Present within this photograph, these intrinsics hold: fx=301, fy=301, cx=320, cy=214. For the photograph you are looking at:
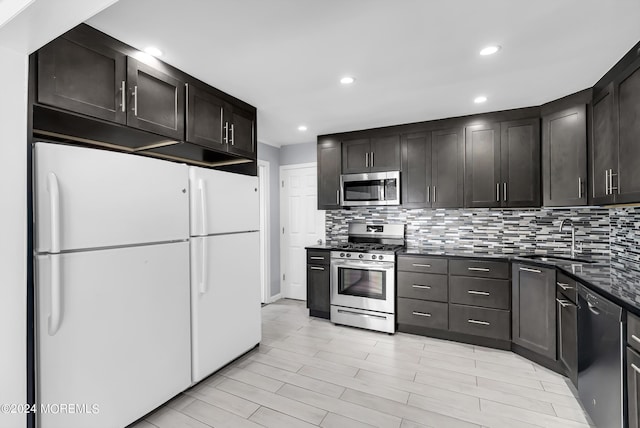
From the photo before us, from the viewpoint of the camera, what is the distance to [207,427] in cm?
195

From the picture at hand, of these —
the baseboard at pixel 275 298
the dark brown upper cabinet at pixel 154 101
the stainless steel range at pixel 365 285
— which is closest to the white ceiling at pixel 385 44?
the dark brown upper cabinet at pixel 154 101

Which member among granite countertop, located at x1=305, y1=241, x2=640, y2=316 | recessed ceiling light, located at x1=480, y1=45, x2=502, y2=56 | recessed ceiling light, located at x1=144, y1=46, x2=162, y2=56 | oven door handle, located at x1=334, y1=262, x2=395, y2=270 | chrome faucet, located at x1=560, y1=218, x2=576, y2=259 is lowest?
oven door handle, located at x1=334, y1=262, x2=395, y2=270

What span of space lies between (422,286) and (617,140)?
206 centimetres

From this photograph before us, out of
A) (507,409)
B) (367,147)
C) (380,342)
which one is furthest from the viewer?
(367,147)

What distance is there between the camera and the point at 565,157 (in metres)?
2.86

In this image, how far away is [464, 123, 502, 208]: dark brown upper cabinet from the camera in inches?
129

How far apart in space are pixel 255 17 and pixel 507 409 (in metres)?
3.03

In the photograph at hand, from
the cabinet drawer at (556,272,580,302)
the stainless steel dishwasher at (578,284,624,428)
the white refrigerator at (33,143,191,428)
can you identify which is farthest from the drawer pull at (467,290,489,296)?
the white refrigerator at (33,143,191,428)

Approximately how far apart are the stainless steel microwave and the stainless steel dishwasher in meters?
2.03

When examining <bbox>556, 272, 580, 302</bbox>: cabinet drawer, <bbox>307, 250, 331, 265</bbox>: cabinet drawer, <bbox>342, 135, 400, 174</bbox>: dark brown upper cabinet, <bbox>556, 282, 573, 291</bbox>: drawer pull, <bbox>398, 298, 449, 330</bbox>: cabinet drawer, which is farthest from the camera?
<bbox>307, 250, 331, 265</bbox>: cabinet drawer

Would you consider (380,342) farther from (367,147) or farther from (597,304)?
(367,147)

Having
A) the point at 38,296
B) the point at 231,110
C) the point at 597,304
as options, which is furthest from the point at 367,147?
the point at 38,296

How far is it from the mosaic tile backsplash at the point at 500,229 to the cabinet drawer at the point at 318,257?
776 mm

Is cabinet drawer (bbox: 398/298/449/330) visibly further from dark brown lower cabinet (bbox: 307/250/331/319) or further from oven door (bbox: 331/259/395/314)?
dark brown lower cabinet (bbox: 307/250/331/319)
